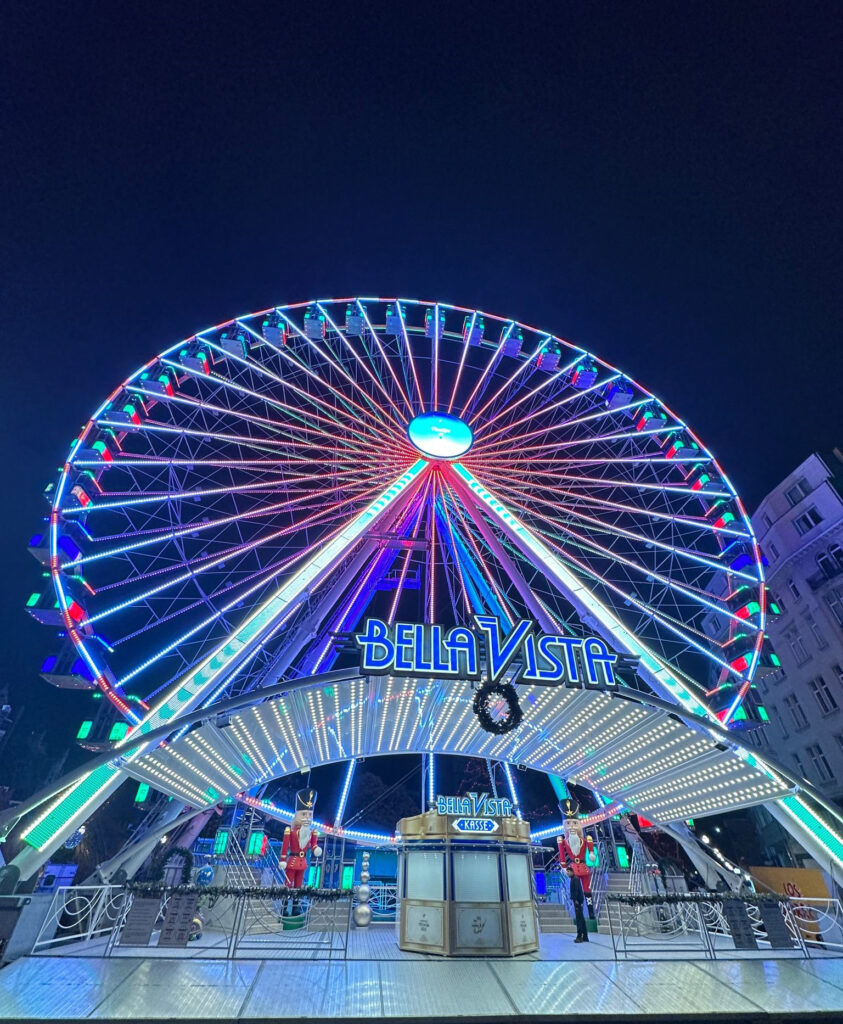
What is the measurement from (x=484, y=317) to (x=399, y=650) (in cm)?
1741

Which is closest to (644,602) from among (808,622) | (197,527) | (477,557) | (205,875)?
(477,557)

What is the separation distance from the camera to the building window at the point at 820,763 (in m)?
31.3

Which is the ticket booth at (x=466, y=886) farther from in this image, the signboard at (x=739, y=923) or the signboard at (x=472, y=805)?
the signboard at (x=739, y=923)

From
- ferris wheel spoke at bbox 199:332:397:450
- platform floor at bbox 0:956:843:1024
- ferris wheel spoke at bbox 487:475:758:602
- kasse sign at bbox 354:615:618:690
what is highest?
ferris wheel spoke at bbox 199:332:397:450

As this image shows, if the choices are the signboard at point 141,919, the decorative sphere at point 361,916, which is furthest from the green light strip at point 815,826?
the signboard at point 141,919

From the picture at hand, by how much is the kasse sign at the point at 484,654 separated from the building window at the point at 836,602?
2572 cm

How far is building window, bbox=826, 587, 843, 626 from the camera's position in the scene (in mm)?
32406

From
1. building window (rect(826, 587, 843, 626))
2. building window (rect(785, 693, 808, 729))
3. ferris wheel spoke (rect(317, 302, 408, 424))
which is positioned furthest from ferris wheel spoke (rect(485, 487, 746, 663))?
building window (rect(785, 693, 808, 729))

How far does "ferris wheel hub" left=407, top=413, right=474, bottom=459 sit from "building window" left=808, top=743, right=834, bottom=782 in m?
29.2

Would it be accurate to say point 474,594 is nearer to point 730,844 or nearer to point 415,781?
point 730,844

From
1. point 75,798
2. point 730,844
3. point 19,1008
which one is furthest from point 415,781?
point 19,1008

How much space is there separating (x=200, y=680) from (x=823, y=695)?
119ft

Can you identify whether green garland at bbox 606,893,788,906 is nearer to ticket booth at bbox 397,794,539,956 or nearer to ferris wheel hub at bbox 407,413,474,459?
ticket booth at bbox 397,794,539,956

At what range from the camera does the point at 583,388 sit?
2556 centimetres
